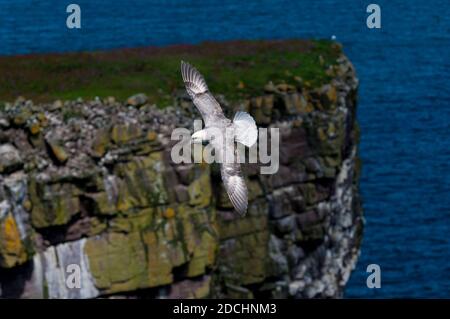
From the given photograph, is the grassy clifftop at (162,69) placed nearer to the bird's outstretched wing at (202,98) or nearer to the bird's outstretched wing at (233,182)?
the bird's outstretched wing at (202,98)

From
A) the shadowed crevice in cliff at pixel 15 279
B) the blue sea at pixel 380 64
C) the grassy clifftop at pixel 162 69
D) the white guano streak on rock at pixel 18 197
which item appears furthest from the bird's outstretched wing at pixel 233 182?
the blue sea at pixel 380 64

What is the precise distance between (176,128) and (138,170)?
259 centimetres

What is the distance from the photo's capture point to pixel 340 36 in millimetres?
Answer: 158875

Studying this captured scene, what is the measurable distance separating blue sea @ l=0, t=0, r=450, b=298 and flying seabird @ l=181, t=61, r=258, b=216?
5718 centimetres

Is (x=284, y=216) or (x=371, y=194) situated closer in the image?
(x=284, y=216)

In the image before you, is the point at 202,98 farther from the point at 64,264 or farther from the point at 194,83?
the point at 64,264

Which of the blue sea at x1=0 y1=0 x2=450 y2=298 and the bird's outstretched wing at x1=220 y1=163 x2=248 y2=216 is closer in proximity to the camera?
the bird's outstretched wing at x1=220 y1=163 x2=248 y2=216

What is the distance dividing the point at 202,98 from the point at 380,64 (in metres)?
107

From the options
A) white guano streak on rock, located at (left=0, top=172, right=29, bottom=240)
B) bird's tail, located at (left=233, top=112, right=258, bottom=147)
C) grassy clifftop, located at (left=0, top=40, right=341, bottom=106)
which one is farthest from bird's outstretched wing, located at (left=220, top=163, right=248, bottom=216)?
grassy clifftop, located at (left=0, top=40, right=341, bottom=106)

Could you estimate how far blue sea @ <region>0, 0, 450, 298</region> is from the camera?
10369 centimetres

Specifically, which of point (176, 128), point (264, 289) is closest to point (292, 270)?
point (264, 289)

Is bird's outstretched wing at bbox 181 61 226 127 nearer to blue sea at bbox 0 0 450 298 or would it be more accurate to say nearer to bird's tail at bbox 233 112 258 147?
bird's tail at bbox 233 112 258 147
